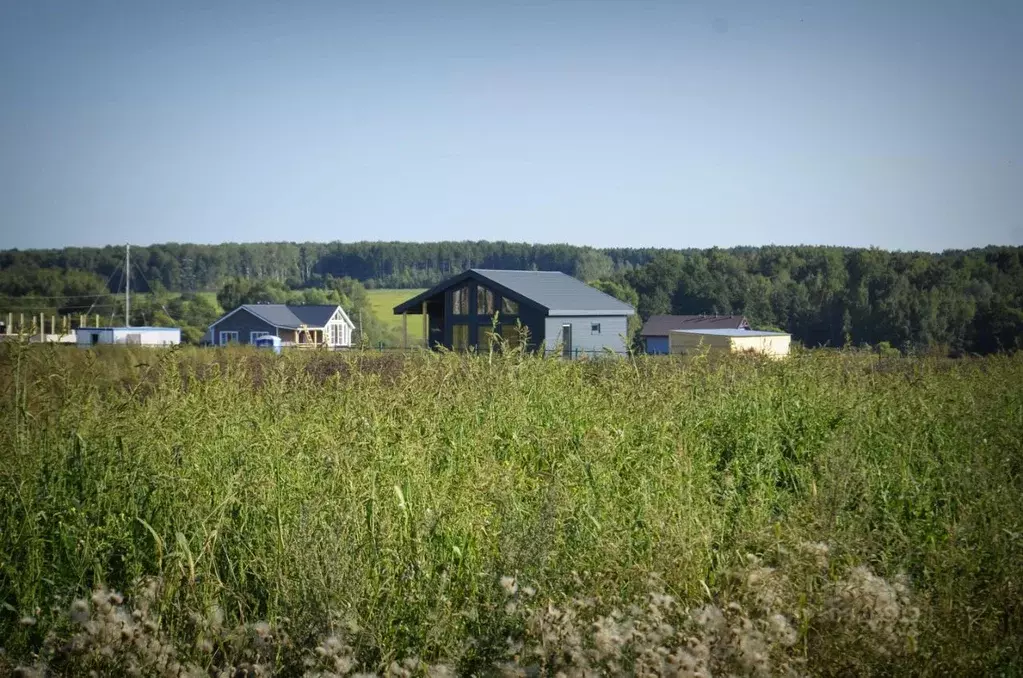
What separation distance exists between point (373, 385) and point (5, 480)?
286cm

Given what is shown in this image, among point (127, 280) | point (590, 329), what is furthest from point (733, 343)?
point (127, 280)

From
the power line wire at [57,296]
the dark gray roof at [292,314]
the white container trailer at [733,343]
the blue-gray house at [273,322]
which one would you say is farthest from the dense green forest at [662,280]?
the dark gray roof at [292,314]

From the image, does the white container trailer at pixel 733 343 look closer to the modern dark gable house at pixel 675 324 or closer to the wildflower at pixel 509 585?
the wildflower at pixel 509 585

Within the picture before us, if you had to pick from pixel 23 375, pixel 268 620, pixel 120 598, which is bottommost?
pixel 268 620

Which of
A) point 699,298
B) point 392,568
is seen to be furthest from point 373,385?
point 699,298

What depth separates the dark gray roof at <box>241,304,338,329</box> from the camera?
181 feet

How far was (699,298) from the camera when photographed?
5703 centimetres

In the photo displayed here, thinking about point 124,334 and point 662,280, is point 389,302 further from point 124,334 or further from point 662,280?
point 124,334

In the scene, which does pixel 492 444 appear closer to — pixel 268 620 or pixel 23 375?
pixel 268 620

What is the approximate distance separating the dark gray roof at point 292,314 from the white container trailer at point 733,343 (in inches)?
1071

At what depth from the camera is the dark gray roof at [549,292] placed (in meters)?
35.8

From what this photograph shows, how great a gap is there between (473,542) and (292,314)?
5467cm

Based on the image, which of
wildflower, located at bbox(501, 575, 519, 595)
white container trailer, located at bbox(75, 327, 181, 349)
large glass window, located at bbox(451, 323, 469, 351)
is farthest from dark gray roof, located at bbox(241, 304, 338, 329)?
wildflower, located at bbox(501, 575, 519, 595)

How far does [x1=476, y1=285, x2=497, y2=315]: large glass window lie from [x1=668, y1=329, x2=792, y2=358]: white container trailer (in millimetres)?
7309
